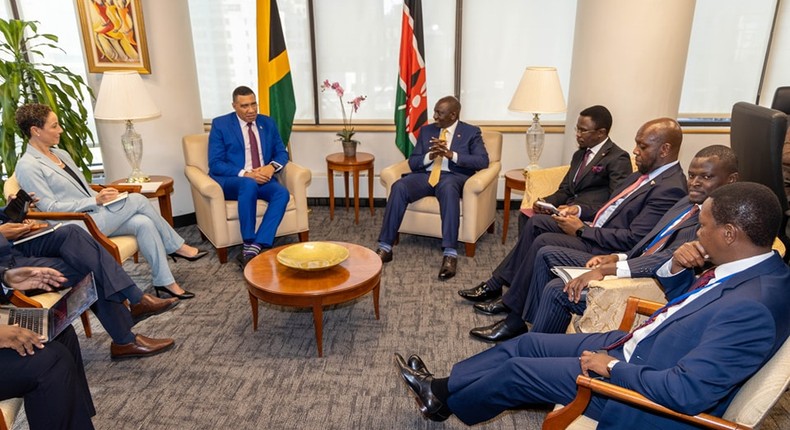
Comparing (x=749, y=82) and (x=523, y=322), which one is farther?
(x=749, y=82)

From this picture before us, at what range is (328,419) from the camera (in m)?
2.26

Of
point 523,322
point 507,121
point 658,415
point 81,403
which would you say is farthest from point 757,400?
point 507,121

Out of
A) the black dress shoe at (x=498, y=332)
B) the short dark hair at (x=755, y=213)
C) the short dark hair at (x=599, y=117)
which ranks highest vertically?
the short dark hair at (x=599, y=117)

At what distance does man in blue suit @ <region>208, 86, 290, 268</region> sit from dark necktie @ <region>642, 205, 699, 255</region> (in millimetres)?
2550

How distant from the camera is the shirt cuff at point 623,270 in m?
2.23

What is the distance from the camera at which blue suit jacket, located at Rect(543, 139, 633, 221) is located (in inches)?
125

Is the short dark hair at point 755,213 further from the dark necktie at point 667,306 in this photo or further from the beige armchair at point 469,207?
the beige armchair at point 469,207

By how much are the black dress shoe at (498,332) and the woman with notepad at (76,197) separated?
1883 millimetres

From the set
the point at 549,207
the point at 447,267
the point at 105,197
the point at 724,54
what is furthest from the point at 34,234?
the point at 724,54

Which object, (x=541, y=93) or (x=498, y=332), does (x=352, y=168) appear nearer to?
(x=541, y=93)

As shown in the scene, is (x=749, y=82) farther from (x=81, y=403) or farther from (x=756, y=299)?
(x=81, y=403)

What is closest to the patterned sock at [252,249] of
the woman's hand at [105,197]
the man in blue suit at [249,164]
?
the man in blue suit at [249,164]

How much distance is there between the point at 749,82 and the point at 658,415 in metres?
4.82

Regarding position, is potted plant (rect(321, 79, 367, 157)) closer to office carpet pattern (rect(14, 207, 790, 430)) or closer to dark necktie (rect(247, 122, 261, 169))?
dark necktie (rect(247, 122, 261, 169))
